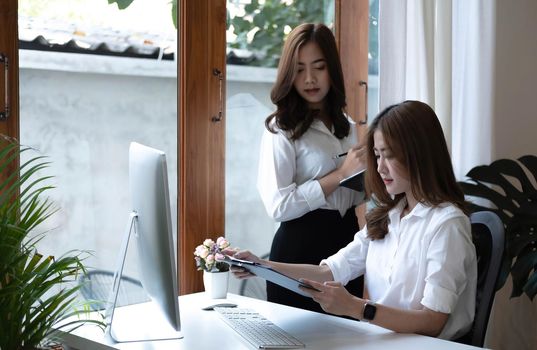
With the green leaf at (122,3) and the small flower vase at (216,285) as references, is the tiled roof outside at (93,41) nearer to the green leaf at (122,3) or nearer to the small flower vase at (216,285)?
the green leaf at (122,3)

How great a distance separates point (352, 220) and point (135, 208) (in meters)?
1.03

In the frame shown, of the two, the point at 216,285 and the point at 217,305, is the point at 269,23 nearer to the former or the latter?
the point at 216,285

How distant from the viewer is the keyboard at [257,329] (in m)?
2.01

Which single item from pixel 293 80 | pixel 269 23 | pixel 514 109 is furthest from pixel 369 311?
pixel 514 109

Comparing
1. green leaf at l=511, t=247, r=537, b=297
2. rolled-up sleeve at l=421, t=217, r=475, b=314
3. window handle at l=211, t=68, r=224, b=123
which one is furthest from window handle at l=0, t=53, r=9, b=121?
green leaf at l=511, t=247, r=537, b=297

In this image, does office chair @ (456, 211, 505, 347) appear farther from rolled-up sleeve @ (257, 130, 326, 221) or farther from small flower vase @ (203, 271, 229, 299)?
small flower vase @ (203, 271, 229, 299)

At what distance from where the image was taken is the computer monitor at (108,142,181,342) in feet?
6.30

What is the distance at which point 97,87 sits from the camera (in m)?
2.84

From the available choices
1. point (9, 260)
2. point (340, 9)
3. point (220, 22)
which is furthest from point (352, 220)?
point (9, 260)

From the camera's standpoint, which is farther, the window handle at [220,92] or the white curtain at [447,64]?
the white curtain at [447,64]

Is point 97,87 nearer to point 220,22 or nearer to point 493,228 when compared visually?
point 220,22

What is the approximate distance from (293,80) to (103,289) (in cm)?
100

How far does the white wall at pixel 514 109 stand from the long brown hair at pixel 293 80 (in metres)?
1.08

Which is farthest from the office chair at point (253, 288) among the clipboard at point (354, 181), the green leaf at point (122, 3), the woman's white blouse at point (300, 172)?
the green leaf at point (122, 3)
